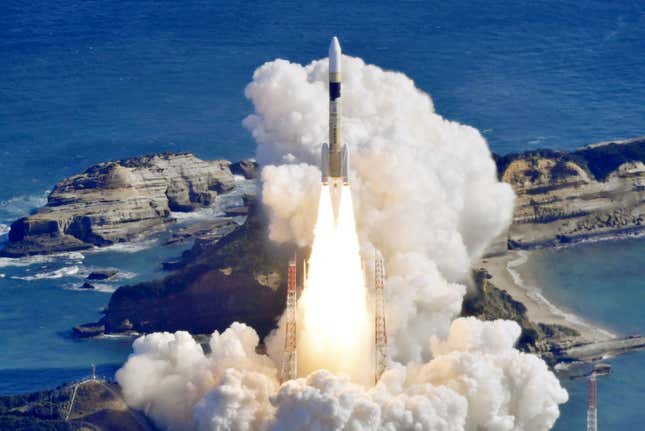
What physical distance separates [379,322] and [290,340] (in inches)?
247

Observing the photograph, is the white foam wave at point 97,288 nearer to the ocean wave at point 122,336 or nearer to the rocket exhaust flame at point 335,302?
the ocean wave at point 122,336

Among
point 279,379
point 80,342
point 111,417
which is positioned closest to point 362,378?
point 279,379

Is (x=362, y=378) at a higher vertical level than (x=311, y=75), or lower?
lower

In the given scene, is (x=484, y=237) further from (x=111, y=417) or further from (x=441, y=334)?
(x=111, y=417)

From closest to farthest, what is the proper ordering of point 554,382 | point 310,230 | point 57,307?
point 554,382
point 310,230
point 57,307

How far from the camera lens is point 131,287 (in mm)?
188125

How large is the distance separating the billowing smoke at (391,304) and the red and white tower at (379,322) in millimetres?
1358

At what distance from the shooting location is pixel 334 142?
547 ft

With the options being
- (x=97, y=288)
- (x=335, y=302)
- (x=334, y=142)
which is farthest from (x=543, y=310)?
(x=97, y=288)

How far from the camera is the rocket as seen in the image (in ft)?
540

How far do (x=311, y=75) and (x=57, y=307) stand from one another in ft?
82.9

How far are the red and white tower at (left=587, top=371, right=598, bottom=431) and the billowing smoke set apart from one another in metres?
2.39

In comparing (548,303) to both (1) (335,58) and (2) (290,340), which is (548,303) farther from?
(1) (335,58)

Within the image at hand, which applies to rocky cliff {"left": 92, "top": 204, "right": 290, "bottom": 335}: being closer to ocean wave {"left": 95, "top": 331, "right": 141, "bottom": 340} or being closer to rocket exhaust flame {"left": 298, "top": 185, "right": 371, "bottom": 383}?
ocean wave {"left": 95, "top": 331, "right": 141, "bottom": 340}
